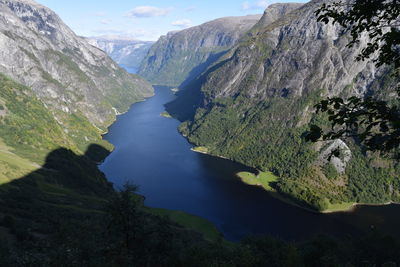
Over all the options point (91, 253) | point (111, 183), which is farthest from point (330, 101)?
point (111, 183)

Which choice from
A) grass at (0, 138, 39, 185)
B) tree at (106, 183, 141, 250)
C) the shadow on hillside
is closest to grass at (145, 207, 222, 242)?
the shadow on hillside

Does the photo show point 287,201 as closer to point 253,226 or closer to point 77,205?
point 253,226

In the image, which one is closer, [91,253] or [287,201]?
[91,253]

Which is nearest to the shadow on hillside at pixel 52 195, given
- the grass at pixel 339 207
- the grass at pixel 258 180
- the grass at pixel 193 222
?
the grass at pixel 193 222

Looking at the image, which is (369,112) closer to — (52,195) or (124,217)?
(124,217)

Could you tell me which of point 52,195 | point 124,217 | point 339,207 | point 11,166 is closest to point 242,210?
point 339,207

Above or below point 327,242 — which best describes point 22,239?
above

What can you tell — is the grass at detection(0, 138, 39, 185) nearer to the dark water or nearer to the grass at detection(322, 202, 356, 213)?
the dark water

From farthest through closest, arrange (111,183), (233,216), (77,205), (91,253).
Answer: (111,183), (233,216), (77,205), (91,253)
